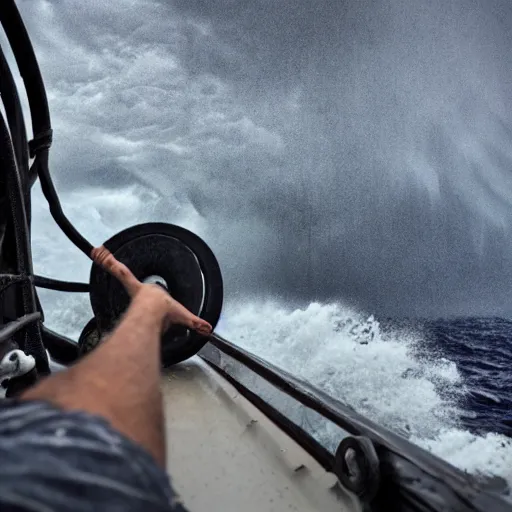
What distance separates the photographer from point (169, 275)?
318 centimetres

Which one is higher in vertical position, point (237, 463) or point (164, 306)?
point (164, 306)

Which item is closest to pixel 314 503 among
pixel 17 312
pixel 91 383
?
pixel 91 383

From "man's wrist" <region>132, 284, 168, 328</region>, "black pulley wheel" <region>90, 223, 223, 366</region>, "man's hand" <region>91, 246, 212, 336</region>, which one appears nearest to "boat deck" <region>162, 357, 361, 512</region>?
"black pulley wheel" <region>90, 223, 223, 366</region>

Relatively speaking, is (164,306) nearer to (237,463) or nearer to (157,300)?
(157,300)

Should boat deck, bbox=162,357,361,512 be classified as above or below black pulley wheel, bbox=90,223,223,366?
below

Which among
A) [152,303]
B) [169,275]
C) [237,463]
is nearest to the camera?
[152,303]

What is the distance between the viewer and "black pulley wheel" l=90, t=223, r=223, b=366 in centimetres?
316

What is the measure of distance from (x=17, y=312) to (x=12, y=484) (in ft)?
10.1

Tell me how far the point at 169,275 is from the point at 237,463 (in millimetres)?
1594

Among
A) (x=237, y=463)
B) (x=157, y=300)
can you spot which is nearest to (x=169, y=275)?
(x=237, y=463)

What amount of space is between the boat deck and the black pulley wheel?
0.54 m

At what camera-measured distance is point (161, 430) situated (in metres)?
0.86

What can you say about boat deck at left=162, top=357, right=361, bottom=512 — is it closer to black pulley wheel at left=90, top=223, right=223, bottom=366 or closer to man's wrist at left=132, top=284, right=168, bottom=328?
black pulley wheel at left=90, top=223, right=223, bottom=366

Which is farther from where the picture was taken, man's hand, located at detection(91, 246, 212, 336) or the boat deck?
the boat deck
